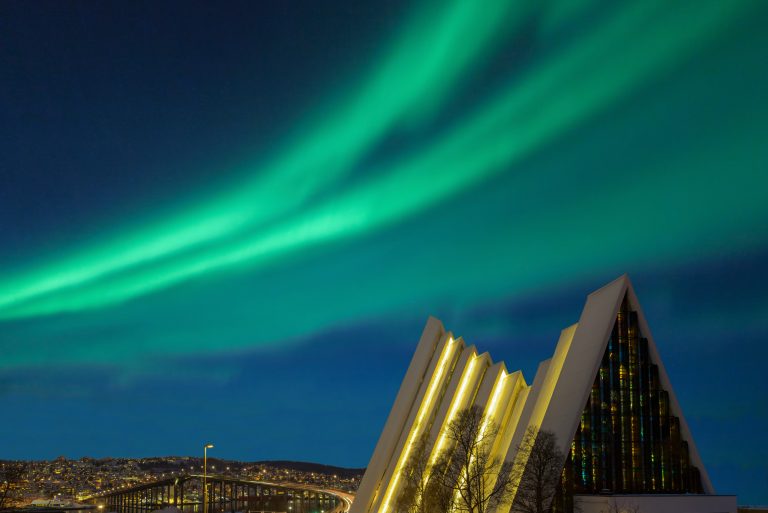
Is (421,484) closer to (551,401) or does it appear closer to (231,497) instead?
(551,401)

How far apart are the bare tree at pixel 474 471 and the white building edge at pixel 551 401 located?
0.85m

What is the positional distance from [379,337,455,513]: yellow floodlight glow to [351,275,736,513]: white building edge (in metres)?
Answer: 0.08

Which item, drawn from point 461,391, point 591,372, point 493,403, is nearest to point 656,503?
point 591,372

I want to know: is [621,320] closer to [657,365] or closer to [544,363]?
[657,365]

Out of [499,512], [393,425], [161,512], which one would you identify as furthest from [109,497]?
[499,512]

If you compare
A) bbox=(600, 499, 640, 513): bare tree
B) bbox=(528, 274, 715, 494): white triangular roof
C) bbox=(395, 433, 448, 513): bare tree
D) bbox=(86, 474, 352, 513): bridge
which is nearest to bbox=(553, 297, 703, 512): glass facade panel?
bbox=(528, 274, 715, 494): white triangular roof

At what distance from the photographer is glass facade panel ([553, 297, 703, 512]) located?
35.4m

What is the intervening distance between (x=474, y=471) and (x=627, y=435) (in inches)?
284

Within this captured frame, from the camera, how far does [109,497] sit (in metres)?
158

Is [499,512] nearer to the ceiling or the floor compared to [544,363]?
nearer to the floor

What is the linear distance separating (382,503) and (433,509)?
13.3m

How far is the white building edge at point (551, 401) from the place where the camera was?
3459 centimetres

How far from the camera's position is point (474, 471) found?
37.0 meters

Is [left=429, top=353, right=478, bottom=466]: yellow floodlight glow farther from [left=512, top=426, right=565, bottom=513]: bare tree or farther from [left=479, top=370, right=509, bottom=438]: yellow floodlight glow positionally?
[left=512, top=426, right=565, bottom=513]: bare tree
